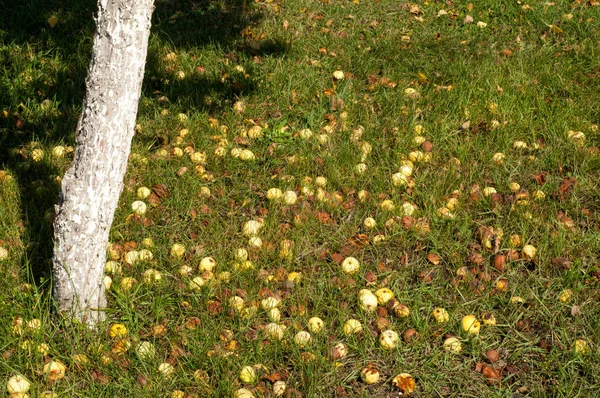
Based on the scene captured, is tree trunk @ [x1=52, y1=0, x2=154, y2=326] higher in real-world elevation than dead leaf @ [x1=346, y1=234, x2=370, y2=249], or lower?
higher

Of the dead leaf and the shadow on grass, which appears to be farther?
the shadow on grass

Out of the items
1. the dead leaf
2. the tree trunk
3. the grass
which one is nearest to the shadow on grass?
the grass

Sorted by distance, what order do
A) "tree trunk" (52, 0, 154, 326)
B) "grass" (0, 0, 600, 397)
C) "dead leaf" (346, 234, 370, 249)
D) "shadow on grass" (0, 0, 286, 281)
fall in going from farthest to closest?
1. "shadow on grass" (0, 0, 286, 281)
2. "dead leaf" (346, 234, 370, 249)
3. "grass" (0, 0, 600, 397)
4. "tree trunk" (52, 0, 154, 326)

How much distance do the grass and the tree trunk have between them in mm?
239

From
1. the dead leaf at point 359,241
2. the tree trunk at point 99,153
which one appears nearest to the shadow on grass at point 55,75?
the tree trunk at point 99,153

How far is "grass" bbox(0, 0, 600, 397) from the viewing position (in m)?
3.01

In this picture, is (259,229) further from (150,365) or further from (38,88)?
(38,88)

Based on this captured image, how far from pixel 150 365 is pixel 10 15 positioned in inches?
153

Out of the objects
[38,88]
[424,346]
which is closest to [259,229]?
[424,346]

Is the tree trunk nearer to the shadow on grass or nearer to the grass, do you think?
the grass

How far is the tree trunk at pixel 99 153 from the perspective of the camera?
8.77 ft

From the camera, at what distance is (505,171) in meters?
4.13

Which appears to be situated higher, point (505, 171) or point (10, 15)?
point (505, 171)

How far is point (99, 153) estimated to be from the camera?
9.21 ft
